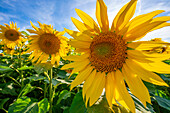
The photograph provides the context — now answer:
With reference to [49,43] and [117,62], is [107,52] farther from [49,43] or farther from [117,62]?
[49,43]

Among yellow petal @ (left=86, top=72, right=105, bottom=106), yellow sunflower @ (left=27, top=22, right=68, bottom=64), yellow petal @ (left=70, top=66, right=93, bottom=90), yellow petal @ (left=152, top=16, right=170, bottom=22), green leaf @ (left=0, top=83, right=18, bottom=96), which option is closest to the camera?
yellow petal @ (left=152, top=16, right=170, bottom=22)

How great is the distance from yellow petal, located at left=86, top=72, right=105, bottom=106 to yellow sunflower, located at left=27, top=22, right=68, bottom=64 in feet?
4.67

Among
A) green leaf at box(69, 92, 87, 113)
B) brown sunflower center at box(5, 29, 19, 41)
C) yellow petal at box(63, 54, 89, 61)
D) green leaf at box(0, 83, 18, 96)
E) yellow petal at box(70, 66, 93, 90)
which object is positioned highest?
brown sunflower center at box(5, 29, 19, 41)

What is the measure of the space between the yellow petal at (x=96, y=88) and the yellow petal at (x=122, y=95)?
0.15 metres

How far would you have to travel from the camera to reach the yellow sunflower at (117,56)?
854mm

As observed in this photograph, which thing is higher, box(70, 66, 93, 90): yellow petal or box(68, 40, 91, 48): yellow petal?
box(68, 40, 91, 48): yellow petal

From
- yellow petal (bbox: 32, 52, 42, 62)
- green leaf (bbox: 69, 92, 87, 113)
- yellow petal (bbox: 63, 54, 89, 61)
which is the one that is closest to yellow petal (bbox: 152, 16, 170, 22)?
yellow petal (bbox: 63, 54, 89, 61)

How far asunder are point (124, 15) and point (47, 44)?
189cm

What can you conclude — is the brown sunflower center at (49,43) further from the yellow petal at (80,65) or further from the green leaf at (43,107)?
the yellow petal at (80,65)

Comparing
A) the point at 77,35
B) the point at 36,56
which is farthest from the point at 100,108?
the point at 36,56

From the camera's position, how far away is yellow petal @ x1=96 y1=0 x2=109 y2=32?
0.99 metres

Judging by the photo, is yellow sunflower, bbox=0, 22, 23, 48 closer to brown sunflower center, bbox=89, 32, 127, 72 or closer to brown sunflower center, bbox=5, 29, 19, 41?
brown sunflower center, bbox=5, 29, 19, 41

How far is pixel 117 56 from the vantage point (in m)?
1.12

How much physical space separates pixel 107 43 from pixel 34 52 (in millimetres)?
1936
